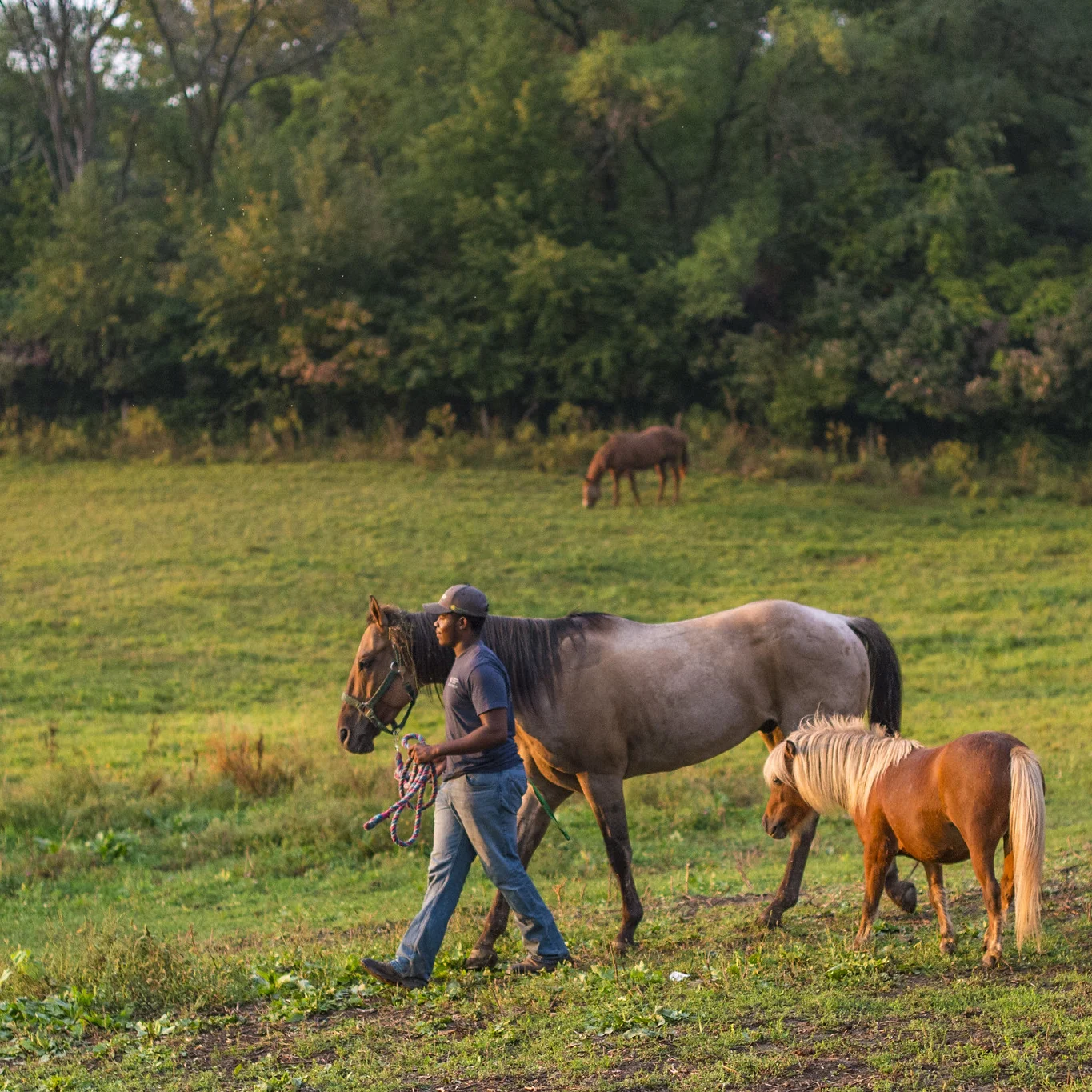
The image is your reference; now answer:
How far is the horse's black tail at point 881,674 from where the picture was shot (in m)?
8.08

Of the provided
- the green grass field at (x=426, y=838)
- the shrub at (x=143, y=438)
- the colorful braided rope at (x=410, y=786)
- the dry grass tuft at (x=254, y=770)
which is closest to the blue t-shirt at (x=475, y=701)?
the colorful braided rope at (x=410, y=786)

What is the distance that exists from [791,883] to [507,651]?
195 centimetres

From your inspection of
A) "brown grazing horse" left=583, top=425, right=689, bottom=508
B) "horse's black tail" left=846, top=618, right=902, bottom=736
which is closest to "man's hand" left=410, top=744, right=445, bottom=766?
"horse's black tail" left=846, top=618, right=902, bottom=736

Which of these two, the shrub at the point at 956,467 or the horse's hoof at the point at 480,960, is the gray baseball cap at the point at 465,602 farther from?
the shrub at the point at 956,467

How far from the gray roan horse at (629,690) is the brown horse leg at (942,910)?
61 centimetres

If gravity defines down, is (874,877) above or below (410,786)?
below

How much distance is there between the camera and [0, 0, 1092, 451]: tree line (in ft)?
106

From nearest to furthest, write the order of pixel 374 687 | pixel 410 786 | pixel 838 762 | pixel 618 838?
pixel 838 762
pixel 410 786
pixel 618 838
pixel 374 687

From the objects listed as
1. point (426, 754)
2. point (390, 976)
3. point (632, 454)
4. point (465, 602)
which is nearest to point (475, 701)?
point (426, 754)

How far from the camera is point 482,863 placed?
6125mm

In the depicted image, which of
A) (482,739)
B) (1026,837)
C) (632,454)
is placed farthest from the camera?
(632,454)

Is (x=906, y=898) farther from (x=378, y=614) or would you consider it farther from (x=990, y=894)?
(x=378, y=614)

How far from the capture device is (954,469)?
90.7ft

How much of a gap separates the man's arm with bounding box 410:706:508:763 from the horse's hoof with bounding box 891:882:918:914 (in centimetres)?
241
